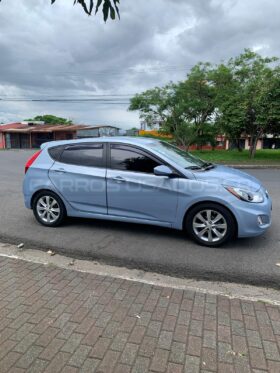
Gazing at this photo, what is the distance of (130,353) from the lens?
226cm

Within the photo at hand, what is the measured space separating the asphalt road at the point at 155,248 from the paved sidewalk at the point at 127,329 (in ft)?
1.68

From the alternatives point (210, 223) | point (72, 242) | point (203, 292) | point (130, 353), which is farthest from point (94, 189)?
point (130, 353)

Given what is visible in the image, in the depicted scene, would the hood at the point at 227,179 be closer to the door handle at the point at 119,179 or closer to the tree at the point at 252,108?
the door handle at the point at 119,179

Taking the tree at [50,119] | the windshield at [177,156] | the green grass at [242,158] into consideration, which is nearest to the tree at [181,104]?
the green grass at [242,158]

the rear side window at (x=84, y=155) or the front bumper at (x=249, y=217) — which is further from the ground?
the rear side window at (x=84, y=155)

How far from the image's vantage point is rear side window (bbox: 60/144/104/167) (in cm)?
486

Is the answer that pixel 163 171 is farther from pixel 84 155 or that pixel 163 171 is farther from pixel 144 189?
pixel 84 155

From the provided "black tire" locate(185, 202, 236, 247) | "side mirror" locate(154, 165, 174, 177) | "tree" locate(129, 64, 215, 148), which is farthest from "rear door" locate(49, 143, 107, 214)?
"tree" locate(129, 64, 215, 148)

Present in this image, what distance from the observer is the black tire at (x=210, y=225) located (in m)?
4.10

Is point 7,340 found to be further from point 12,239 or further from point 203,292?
point 12,239

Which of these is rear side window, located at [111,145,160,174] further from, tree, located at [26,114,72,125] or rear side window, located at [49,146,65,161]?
tree, located at [26,114,72,125]

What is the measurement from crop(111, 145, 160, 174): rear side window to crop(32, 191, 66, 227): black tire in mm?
1164

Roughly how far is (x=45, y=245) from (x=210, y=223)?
241 cm

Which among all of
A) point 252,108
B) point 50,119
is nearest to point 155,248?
point 252,108
